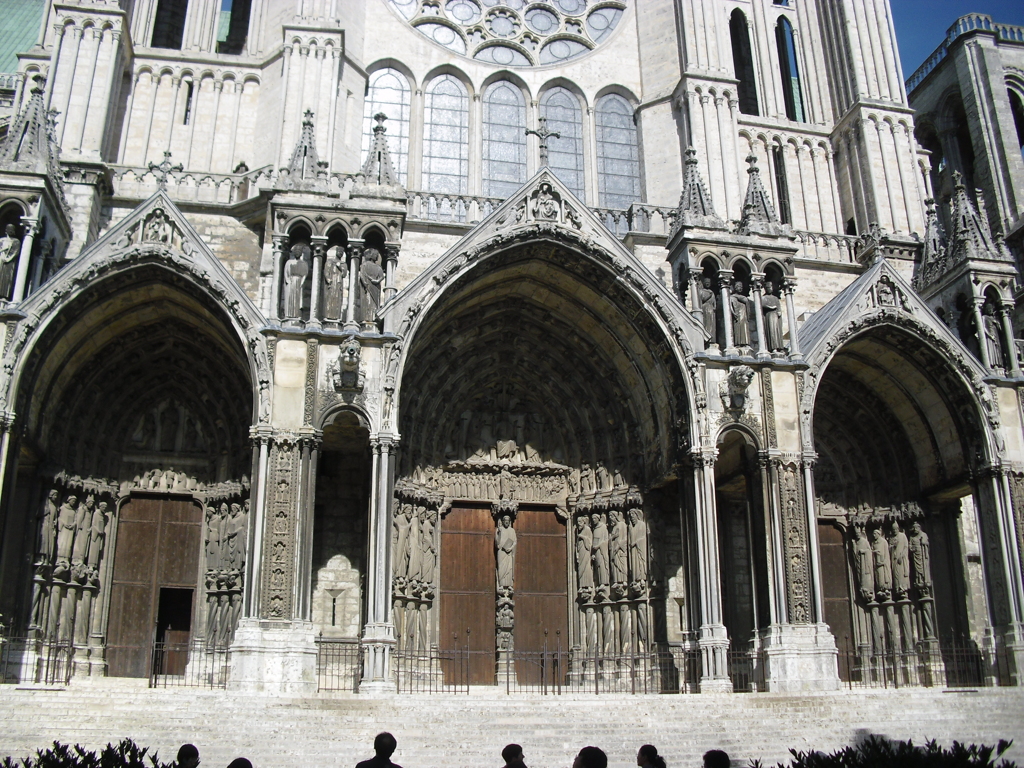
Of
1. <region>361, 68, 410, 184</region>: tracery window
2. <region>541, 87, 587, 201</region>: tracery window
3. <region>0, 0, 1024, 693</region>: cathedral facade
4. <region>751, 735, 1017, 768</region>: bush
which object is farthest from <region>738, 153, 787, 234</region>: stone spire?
<region>751, 735, 1017, 768</region>: bush

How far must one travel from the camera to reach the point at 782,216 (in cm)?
2023

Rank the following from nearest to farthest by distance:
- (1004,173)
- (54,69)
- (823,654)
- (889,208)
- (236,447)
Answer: (823,654), (236,447), (54,69), (889,208), (1004,173)

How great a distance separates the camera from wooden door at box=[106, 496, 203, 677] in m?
15.2

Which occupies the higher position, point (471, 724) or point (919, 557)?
point (919, 557)

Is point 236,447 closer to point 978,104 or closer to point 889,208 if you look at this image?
point 889,208

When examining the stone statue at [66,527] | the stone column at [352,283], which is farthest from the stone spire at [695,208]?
the stone statue at [66,527]

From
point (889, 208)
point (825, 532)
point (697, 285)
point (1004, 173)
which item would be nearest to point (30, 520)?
point (697, 285)

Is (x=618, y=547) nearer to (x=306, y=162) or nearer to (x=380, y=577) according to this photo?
(x=380, y=577)

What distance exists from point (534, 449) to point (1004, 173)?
52.5 feet

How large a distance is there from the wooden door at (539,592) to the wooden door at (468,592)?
1.49 ft

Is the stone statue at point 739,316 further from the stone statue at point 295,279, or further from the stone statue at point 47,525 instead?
the stone statue at point 47,525

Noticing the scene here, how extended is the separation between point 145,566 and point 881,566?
11997 millimetres

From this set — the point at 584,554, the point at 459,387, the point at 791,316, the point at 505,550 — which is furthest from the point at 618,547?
the point at 791,316

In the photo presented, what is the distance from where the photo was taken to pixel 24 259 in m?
13.9
